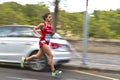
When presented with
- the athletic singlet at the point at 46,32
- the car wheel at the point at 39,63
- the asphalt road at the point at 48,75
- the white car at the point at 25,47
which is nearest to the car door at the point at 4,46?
the white car at the point at 25,47

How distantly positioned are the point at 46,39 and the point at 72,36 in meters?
9.04

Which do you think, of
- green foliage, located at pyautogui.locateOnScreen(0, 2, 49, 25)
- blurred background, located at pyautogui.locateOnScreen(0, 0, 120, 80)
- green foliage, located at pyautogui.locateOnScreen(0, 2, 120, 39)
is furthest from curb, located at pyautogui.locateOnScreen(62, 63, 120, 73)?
green foliage, located at pyautogui.locateOnScreen(0, 2, 49, 25)

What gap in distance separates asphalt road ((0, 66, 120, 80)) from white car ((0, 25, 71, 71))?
0.33 m

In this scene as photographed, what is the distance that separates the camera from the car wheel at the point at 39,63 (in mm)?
12991

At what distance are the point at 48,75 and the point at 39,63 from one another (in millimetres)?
818

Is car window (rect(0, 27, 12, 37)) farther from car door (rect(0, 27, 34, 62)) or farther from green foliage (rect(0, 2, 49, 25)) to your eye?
green foliage (rect(0, 2, 49, 25))

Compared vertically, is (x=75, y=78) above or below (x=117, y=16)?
below

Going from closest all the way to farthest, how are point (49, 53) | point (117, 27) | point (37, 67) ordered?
1. point (49, 53)
2. point (37, 67)
3. point (117, 27)

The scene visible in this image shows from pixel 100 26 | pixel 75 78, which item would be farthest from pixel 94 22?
pixel 75 78

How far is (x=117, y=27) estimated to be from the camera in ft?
65.8

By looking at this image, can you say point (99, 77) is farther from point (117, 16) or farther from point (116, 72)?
point (117, 16)

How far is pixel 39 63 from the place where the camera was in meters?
13.1

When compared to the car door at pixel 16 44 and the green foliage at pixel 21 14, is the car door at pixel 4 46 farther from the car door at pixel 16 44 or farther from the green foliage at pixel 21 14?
the green foliage at pixel 21 14

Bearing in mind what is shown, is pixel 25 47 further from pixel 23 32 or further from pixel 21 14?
pixel 21 14
